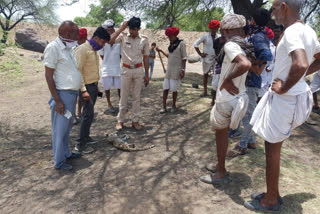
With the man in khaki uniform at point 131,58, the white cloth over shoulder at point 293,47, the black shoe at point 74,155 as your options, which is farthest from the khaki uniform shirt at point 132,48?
the white cloth over shoulder at point 293,47

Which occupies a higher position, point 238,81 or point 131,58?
point 131,58

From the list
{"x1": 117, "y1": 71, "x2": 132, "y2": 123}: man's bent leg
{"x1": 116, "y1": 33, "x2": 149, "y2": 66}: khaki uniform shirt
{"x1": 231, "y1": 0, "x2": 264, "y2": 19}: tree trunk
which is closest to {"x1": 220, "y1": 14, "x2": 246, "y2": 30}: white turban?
{"x1": 116, "y1": 33, "x2": 149, "y2": 66}: khaki uniform shirt

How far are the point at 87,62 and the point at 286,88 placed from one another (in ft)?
9.27

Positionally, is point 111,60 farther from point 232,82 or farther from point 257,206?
point 257,206

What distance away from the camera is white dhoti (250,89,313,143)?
2.36m

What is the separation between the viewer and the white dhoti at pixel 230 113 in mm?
2816

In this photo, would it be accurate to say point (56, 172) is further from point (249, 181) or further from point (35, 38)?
point (35, 38)

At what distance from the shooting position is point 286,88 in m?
2.28

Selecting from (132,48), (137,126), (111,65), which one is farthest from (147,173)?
(111,65)

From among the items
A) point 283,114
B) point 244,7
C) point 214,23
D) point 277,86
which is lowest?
point 283,114

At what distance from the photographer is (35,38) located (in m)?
21.2

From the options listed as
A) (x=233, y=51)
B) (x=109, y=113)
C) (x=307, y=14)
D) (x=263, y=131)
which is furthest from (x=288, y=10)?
(x=307, y=14)

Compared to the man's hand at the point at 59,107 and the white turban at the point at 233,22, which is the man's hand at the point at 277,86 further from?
the man's hand at the point at 59,107

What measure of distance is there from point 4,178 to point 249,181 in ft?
9.48
